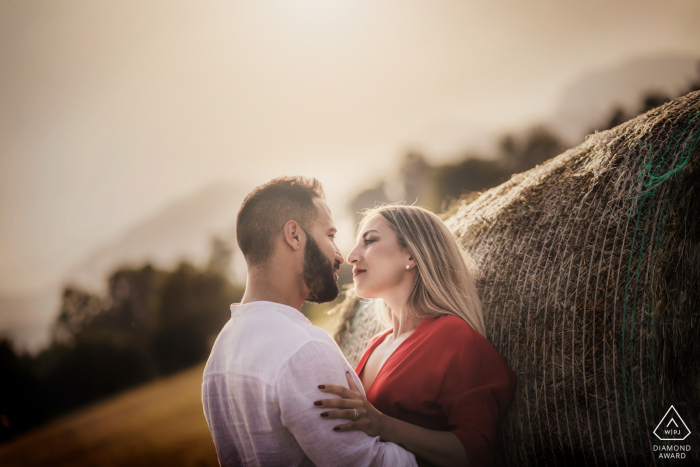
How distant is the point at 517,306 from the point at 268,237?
1.64 metres

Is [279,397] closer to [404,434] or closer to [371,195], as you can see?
[404,434]

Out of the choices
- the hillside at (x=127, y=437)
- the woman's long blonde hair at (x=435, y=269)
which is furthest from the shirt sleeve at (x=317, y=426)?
the hillside at (x=127, y=437)

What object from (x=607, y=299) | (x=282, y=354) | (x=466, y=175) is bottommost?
(x=466, y=175)

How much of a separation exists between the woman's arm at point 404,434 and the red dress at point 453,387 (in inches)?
2.5

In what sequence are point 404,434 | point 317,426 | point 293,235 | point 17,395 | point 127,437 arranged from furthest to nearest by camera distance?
point 127,437, point 17,395, point 293,235, point 404,434, point 317,426

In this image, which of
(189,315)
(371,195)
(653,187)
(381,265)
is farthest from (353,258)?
(371,195)

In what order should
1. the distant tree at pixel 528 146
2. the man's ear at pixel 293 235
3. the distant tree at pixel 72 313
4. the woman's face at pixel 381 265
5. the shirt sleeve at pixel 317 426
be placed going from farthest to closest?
1. the distant tree at pixel 528 146
2. the distant tree at pixel 72 313
3. the woman's face at pixel 381 265
4. the man's ear at pixel 293 235
5. the shirt sleeve at pixel 317 426

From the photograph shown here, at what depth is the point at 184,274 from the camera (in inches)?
296

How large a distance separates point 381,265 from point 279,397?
4.12 ft

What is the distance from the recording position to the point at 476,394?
2.02 meters

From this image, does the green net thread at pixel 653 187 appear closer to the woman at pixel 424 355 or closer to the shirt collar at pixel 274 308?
the woman at pixel 424 355

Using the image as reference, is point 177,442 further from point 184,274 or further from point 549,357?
point 549,357

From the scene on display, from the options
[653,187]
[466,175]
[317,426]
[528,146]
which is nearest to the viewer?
[317,426]

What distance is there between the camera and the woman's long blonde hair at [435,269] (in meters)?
2.60
